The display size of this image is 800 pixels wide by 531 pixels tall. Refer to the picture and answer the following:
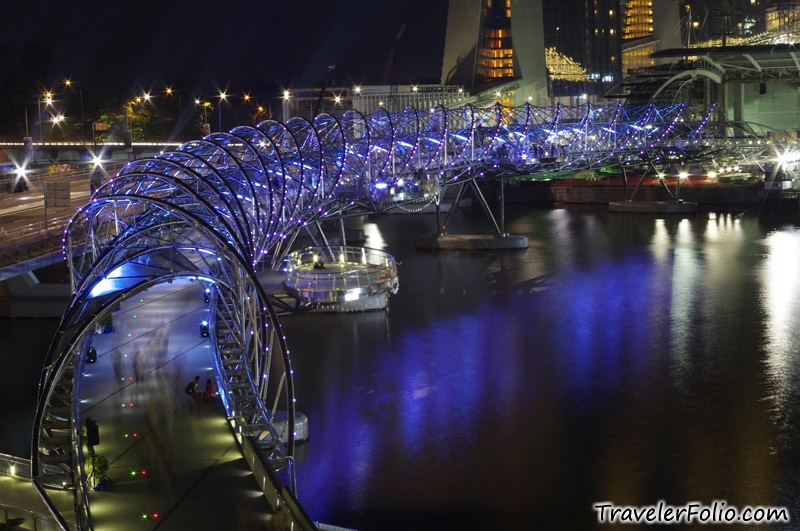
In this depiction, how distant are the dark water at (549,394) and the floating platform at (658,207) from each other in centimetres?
1763

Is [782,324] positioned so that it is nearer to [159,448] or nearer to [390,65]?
[159,448]

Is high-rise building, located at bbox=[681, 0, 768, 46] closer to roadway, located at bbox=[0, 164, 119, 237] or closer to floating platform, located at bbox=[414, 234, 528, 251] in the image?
floating platform, located at bbox=[414, 234, 528, 251]

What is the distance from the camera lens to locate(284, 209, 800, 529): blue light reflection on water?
1423 centimetres

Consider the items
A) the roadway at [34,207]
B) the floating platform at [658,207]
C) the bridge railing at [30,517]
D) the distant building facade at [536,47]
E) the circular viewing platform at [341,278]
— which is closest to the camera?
the bridge railing at [30,517]

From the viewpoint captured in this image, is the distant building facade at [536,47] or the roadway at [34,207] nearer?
the roadway at [34,207]

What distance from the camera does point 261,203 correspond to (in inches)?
1038

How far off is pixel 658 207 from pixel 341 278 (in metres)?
31.5

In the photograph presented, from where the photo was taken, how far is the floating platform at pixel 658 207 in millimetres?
52531

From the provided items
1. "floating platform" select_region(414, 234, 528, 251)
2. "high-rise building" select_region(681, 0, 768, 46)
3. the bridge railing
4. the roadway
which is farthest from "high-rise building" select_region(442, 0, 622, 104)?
the bridge railing

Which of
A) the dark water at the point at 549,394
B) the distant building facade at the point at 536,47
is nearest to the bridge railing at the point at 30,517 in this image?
the dark water at the point at 549,394

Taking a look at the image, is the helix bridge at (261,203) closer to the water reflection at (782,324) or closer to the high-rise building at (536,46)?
the water reflection at (782,324)

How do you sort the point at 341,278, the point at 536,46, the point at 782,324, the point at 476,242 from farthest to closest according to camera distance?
the point at 536,46 → the point at 476,242 → the point at 341,278 → the point at 782,324

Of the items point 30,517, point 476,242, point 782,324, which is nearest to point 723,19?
point 476,242

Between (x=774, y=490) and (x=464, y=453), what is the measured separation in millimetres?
4487
